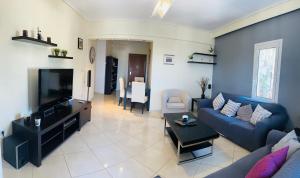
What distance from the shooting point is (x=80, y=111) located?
350 cm

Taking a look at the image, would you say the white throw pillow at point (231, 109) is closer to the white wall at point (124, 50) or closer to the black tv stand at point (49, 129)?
the black tv stand at point (49, 129)

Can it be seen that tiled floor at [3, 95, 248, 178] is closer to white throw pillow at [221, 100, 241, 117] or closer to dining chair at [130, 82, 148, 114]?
white throw pillow at [221, 100, 241, 117]

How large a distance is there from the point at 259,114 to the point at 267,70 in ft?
3.65

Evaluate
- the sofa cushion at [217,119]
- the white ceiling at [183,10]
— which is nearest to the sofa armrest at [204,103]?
the sofa cushion at [217,119]

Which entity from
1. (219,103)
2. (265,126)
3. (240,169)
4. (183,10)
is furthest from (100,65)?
(240,169)

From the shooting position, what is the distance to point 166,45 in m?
5.33

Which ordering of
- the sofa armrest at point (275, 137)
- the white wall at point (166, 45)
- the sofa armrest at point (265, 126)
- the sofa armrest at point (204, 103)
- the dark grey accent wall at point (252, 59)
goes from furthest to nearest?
the white wall at point (166, 45) < the sofa armrest at point (204, 103) < the dark grey accent wall at point (252, 59) < the sofa armrest at point (265, 126) < the sofa armrest at point (275, 137)

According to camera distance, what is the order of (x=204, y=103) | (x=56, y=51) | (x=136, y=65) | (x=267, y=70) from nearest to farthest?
(x=56, y=51), (x=267, y=70), (x=204, y=103), (x=136, y=65)

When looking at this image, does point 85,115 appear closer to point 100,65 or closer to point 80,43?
point 80,43

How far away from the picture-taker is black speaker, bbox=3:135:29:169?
2.15 metres

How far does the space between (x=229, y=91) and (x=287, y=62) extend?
5.75ft

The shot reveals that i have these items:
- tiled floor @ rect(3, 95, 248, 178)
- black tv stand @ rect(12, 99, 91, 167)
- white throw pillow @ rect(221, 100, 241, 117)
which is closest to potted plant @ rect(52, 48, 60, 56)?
black tv stand @ rect(12, 99, 91, 167)

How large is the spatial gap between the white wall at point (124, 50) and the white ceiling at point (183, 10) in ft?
11.9

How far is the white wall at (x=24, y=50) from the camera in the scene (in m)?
2.40
